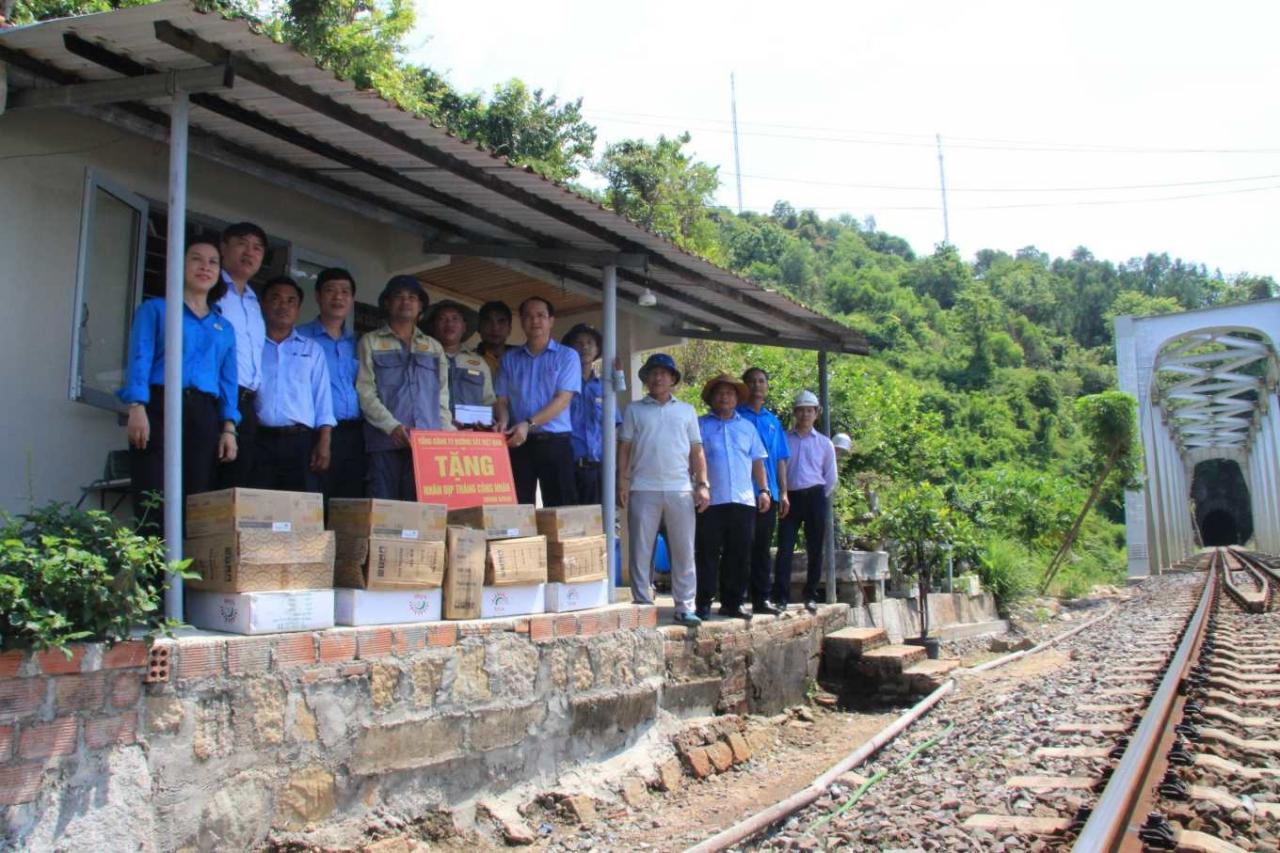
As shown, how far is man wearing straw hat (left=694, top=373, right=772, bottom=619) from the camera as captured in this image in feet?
23.5

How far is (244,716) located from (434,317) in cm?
284

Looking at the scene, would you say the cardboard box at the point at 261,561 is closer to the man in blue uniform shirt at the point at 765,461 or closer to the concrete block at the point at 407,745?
the concrete block at the point at 407,745

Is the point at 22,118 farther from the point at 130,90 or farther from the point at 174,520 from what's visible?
the point at 174,520

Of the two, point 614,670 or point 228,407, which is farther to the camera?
point 614,670

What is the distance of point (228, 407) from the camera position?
4.66m

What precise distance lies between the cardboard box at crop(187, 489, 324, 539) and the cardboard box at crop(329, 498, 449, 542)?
0.64ft

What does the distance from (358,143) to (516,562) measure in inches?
92.7

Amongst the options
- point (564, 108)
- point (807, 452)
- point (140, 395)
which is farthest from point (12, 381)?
point (564, 108)

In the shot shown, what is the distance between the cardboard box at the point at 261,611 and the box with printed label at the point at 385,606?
14 cm

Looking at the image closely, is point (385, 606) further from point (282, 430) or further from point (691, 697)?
point (691, 697)

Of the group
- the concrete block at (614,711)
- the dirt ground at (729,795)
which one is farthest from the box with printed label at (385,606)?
the dirt ground at (729,795)

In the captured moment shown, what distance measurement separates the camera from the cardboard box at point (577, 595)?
5.59 metres

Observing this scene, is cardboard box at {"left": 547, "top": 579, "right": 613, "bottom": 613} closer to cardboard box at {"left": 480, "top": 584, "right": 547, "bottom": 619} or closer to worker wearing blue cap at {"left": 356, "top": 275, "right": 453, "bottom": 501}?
cardboard box at {"left": 480, "top": 584, "right": 547, "bottom": 619}

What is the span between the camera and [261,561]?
164 inches
